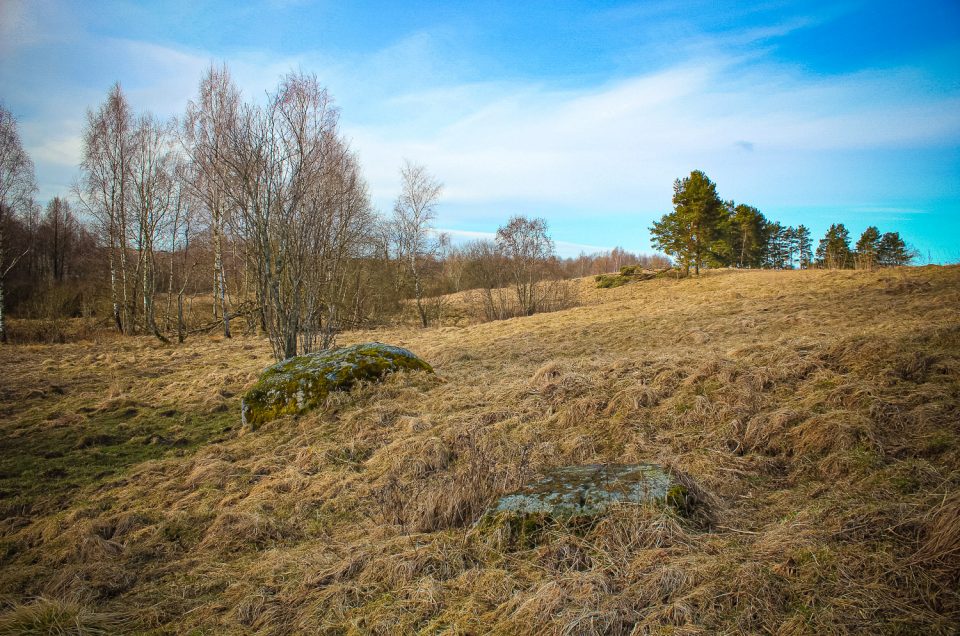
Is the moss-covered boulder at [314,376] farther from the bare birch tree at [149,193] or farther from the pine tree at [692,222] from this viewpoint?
the pine tree at [692,222]

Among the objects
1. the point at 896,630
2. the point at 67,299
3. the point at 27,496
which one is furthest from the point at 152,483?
the point at 67,299

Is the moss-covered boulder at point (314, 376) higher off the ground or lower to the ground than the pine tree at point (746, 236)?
lower

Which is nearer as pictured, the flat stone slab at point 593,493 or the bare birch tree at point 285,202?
the flat stone slab at point 593,493

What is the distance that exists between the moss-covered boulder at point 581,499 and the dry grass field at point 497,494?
0.42 ft

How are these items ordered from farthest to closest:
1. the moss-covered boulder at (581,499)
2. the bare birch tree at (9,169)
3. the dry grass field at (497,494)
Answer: the bare birch tree at (9,169) → the moss-covered boulder at (581,499) → the dry grass field at (497,494)

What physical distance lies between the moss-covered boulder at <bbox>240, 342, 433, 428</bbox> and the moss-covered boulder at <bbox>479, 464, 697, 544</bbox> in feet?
16.9

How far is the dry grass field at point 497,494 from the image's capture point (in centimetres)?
219

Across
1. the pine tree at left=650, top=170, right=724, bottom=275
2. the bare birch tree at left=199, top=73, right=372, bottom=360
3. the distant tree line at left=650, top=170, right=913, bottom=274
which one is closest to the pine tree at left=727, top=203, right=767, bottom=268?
the distant tree line at left=650, top=170, right=913, bottom=274

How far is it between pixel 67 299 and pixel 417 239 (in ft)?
66.4

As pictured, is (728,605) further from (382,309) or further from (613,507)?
(382,309)

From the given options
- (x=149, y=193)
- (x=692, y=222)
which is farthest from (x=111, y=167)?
(x=692, y=222)

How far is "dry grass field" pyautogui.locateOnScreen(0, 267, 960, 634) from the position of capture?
219 centimetres

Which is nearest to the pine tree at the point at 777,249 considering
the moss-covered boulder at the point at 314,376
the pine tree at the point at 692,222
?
the pine tree at the point at 692,222

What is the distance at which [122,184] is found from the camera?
1842cm
